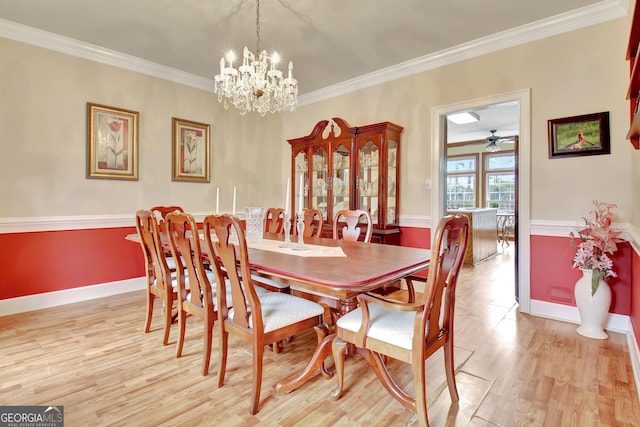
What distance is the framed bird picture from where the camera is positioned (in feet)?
8.55

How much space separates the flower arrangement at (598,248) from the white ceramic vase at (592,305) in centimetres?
5

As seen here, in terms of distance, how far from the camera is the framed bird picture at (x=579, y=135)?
261cm

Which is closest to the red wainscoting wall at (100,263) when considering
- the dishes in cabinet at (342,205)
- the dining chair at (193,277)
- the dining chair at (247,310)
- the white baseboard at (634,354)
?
the white baseboard at (634,354)

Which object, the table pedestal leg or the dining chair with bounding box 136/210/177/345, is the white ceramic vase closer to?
the table pedestal leg

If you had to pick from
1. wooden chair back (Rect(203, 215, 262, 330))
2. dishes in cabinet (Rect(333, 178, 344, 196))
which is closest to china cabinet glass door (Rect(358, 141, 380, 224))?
dishes in cabinet (Rect(333, 178, 344, 196))

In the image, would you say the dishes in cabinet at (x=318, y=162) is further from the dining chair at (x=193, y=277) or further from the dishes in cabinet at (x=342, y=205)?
the dining chair at (x=193, y=277)

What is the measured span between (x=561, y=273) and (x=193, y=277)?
3.03 meters

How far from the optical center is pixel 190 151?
13.5 ft

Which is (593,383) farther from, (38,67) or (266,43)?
(38,67)

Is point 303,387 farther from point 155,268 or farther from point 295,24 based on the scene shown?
point 295,24

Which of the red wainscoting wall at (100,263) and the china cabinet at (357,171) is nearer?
the red wainscoting wall at (100,263)

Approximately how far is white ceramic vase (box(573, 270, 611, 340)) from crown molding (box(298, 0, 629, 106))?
81.5 inches

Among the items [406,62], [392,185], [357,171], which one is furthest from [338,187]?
[406,62]

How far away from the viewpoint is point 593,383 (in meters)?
1.84
